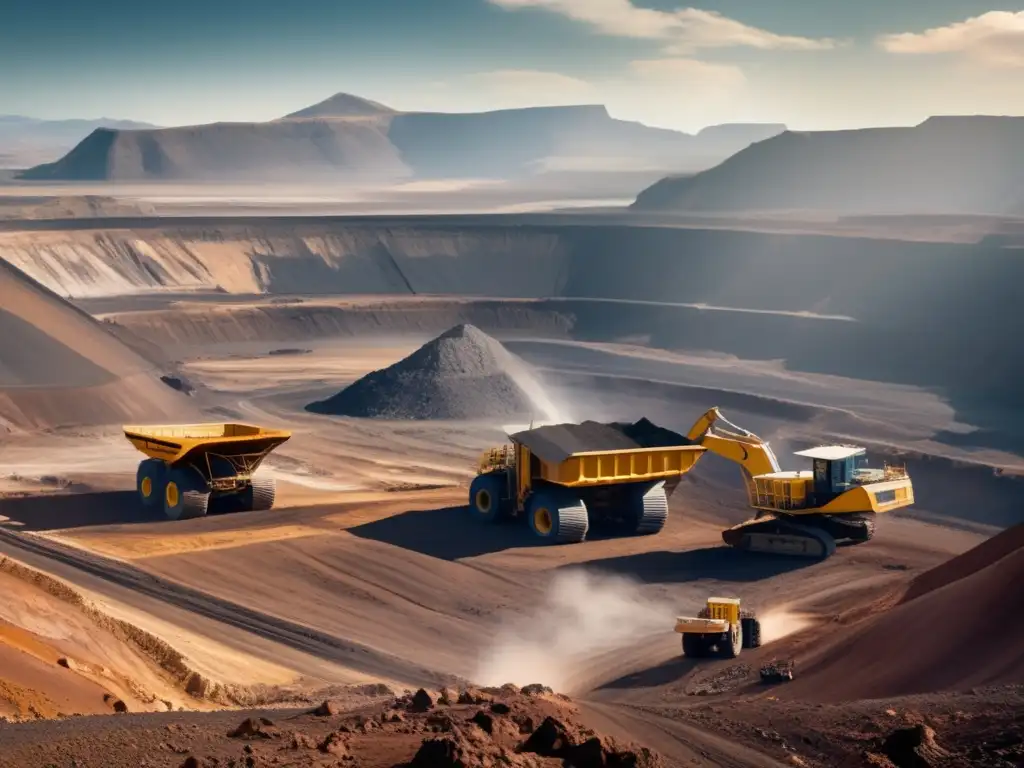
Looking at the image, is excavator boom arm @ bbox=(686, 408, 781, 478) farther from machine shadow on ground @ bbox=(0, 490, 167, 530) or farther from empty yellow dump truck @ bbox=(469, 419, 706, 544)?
machine shadow on ground @ bbox=(0, 490, 167, 530)

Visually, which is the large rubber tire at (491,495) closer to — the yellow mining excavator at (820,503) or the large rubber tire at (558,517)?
the large rubber tire at (558,517)

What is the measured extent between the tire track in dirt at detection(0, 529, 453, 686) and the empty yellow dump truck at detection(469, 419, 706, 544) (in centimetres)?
737

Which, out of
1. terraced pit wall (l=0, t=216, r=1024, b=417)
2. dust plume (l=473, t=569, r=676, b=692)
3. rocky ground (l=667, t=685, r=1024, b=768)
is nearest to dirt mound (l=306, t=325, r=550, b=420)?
terraced pit wall (l=0, t=216, r=1024, b=417)

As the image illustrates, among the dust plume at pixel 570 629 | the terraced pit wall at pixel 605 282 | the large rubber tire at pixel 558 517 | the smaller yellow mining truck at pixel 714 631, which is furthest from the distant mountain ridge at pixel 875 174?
the smaller yellow mining truck at pixel 714 631

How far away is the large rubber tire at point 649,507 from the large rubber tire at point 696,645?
27.2 ft

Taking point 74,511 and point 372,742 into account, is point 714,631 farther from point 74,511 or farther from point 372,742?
point 74,511

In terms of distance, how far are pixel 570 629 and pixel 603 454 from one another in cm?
498

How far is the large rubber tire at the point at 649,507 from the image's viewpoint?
28156mm

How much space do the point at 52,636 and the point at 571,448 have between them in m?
12.0

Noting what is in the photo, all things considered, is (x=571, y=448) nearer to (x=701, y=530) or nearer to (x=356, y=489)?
(x=701, y=530)

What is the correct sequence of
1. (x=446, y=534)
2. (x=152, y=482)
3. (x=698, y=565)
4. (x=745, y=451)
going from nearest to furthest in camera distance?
(x=698, y=565) < (x=446, y=534) < (x=745, y=451) < (x=152, y=482)

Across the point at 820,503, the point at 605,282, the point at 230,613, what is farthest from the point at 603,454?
the point at 605,282

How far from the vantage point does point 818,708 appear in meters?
13.7

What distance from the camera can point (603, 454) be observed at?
2684cm
